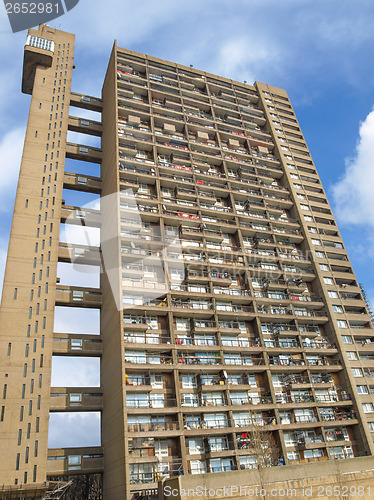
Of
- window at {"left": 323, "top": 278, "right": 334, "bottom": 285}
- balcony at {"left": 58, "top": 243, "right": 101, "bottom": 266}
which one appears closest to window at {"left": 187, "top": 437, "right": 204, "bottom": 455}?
balcony at {"left": 58, "top": 243, "right": 101, "bottom": 266}

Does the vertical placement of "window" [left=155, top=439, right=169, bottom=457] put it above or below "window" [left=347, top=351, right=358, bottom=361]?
below

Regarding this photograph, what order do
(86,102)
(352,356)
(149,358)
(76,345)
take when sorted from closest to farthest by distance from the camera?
1. (149,358)
2. (76,345)
3. (352,356)
4. (86,102)

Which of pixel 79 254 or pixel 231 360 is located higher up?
pixel 79 254

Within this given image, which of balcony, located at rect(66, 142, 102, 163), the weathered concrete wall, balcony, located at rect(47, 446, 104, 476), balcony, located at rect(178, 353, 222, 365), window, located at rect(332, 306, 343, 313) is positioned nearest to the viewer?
the weathered concrete wall

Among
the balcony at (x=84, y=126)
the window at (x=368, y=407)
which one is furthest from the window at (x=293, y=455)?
the balcony at (x=84, y=126)

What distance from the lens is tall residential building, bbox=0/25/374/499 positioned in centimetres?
4428

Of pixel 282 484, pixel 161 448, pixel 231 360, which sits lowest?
pixel 282 484

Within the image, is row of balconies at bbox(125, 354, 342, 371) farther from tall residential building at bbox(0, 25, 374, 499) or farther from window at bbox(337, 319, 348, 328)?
window at bbox(337, 319, 348, 328)

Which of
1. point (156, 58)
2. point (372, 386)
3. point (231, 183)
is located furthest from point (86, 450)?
point (156, 58)

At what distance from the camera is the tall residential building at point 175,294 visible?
1743 inches

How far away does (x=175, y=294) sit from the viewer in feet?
169

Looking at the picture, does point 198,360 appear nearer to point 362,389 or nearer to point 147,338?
point 147,338

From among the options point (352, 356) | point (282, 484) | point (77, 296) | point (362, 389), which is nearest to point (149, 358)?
point (77, 296)

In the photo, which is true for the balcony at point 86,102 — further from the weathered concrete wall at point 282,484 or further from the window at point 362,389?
the window at point 362,389
